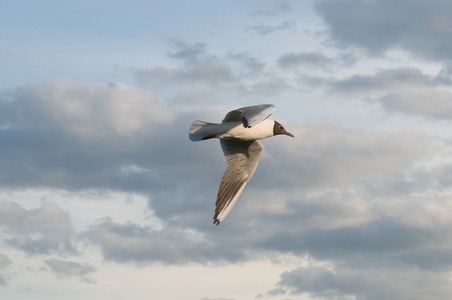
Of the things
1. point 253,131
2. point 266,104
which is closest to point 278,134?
point 253,131

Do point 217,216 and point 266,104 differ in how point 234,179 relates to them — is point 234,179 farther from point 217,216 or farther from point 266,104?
point 266,104

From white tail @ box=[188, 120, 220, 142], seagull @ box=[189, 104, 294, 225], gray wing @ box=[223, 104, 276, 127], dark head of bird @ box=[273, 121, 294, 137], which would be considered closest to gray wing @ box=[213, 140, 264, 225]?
seagull @ box=[189, 104, 294, 225]

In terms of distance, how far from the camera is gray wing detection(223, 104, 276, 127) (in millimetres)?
22234

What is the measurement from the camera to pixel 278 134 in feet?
92.2

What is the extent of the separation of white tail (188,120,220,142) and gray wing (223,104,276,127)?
94 cm

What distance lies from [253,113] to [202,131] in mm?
4022

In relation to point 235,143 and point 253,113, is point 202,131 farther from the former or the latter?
point 253,113

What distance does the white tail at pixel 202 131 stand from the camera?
26.5 metres

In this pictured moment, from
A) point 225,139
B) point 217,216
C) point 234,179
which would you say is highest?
point 225,139

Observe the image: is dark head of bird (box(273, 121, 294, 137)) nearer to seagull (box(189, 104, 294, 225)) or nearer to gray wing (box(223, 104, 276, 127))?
seagull (box(189, 104, 294, 225))

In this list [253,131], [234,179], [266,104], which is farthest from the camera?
[234,179]

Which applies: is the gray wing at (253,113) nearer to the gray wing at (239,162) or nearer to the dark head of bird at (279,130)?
the dark head of bird at (279,130)

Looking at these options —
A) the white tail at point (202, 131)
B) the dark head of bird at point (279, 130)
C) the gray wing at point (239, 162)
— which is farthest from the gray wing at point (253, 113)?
the gray wing at point (239, 162)

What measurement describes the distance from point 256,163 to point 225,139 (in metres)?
1.75
